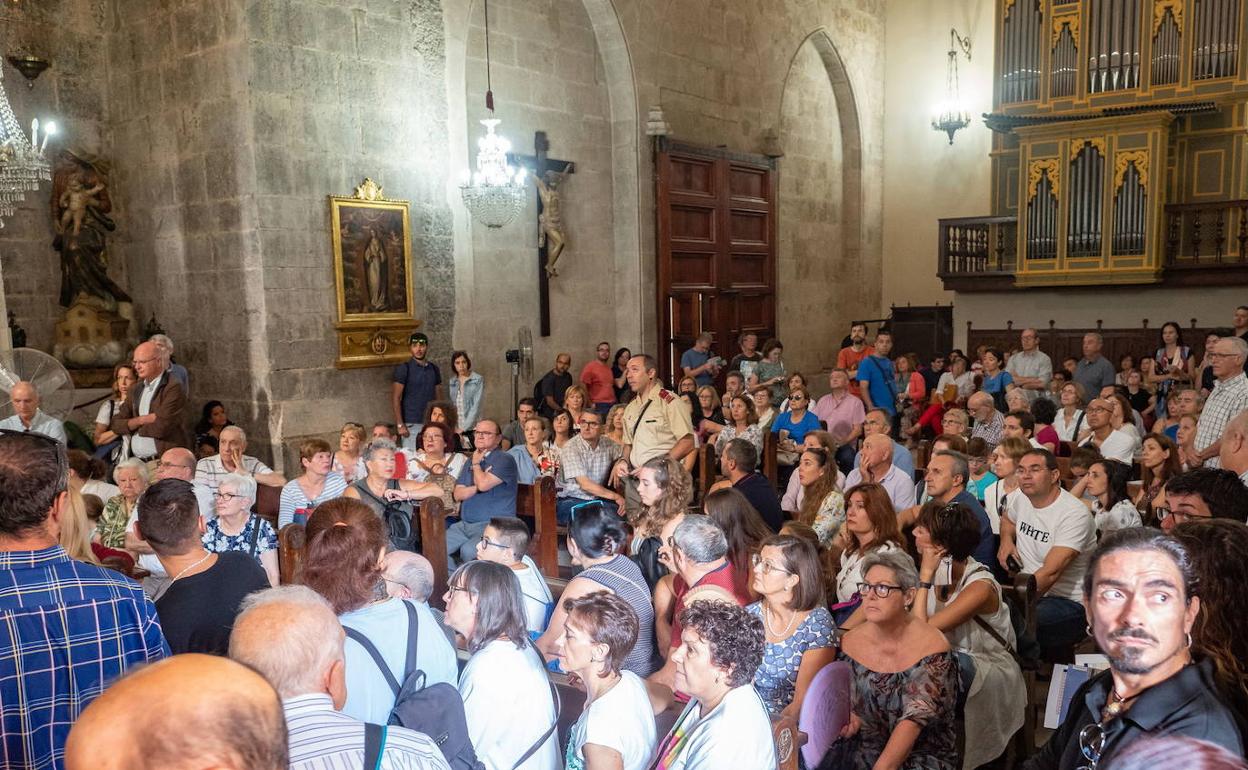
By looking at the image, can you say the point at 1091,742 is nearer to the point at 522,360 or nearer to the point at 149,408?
the point at 149,408

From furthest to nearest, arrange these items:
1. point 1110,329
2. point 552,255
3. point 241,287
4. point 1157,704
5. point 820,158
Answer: point 820,158, point 1110,329, point 552,255, point 241,287, point 1157,704

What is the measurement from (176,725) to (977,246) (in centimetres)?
1405

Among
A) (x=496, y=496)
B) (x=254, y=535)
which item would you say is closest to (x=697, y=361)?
(x=496, y=496)

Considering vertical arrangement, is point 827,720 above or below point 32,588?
below

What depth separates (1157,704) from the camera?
1.87 metres

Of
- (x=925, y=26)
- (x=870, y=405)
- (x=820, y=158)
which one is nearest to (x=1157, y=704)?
(x=870, y=405)

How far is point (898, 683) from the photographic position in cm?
333

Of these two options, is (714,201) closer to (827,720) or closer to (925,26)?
(925,26)

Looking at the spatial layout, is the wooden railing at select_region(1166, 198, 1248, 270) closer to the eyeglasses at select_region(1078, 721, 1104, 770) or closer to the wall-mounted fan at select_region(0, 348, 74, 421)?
the eyeglasses at select_region(1078, 721, 1104, 770)

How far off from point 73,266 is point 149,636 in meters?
8.34

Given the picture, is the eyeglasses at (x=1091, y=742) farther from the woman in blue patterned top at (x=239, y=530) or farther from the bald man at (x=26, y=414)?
the bald man at (x=26, y=414)

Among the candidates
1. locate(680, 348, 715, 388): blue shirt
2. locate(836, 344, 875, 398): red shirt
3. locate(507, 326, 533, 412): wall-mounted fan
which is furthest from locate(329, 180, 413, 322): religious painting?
locate(836, 344, 875, 398): red shirt

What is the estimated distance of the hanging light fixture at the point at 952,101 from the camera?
15.2m

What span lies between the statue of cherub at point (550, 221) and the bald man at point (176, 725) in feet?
33.5
